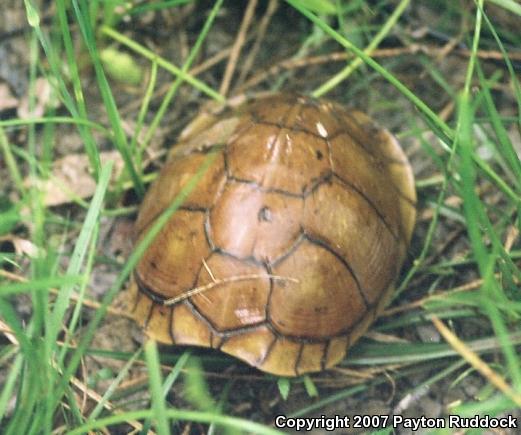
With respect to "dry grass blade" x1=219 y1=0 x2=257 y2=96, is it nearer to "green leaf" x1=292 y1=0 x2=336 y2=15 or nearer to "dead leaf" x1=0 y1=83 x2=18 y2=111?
"green leaf" x1=292 y1=0 x2=336 y2=15

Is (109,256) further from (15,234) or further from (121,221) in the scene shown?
(15,234)

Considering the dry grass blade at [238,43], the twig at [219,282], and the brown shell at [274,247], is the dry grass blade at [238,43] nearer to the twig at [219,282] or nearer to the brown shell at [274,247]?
the brown shell at [274,247]

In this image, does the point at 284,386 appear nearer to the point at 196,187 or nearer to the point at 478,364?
the point at 196,187

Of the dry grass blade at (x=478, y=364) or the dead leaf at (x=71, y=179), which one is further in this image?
the dead leaf at (x=71, y=179)

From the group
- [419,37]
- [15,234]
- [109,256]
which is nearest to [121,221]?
[109,256]

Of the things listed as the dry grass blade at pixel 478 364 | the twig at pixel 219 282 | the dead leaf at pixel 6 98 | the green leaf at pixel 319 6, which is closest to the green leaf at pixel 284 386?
the twig at pixel 219 282

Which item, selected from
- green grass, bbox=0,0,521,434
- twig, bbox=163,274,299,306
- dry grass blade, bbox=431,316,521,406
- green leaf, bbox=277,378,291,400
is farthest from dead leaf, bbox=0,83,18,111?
dry grass blade, bbox=431,316,521,406

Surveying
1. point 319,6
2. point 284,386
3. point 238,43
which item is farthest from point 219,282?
point 238,43
